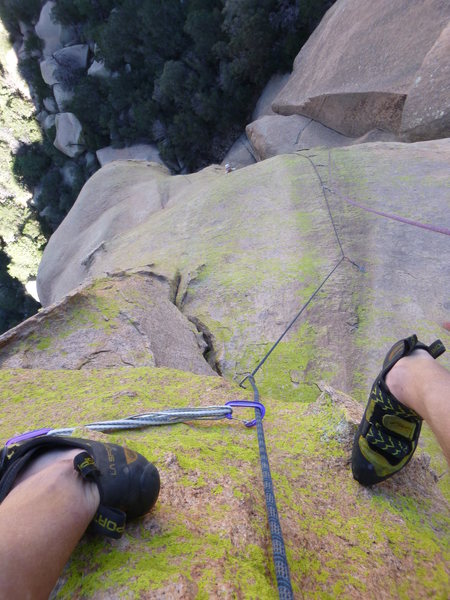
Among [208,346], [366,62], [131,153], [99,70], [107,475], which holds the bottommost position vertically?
[131,153]

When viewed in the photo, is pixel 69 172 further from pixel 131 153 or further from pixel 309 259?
pixel 309 259

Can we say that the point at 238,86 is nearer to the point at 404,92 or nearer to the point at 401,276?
the point at 404,92

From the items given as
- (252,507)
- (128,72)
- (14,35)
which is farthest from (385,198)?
(14,35)

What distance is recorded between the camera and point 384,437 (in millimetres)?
1761

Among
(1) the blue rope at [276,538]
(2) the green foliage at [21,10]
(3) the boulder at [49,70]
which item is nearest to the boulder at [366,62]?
(1) the blue rope at [276,538]

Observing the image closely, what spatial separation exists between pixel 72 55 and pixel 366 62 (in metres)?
21.8

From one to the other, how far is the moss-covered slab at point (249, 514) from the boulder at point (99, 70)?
24430mm

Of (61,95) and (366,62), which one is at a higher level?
(61,95)

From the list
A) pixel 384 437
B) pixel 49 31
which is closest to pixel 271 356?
pixel 384 437

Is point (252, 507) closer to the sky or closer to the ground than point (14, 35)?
closer to the ground

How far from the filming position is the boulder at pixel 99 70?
74.0 ft

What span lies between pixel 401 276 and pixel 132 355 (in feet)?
8.99

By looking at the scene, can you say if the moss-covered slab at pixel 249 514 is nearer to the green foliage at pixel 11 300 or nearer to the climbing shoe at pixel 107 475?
the climbing shoe at pixel 107 475

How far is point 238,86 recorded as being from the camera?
703 inches
